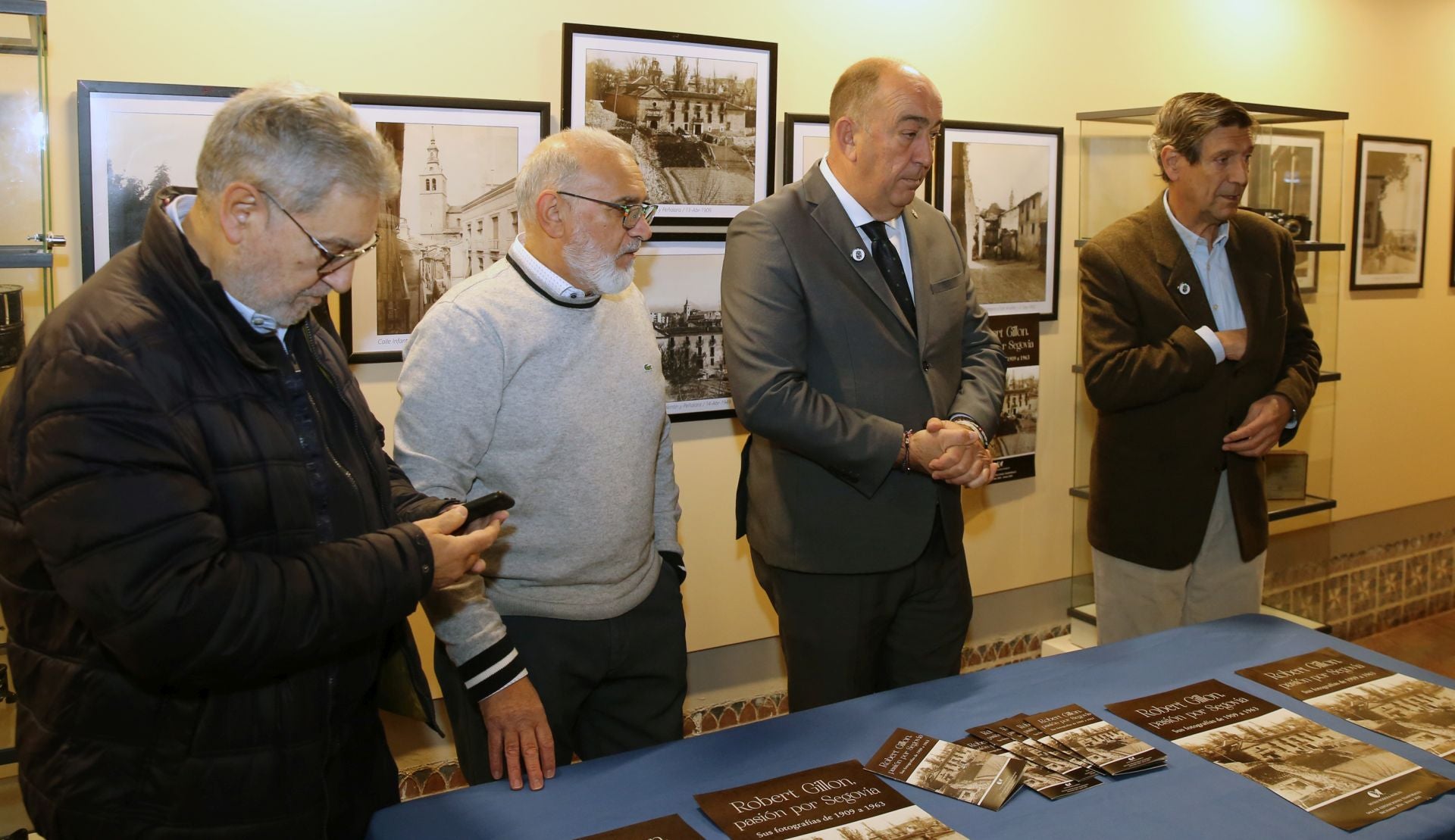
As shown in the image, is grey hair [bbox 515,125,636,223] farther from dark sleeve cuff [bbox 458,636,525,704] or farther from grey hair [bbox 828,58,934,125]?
dark sleeve cuff [bbox 458,636,525,704]

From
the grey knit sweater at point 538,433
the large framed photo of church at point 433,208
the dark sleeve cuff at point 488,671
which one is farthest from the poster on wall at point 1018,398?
the dark sleeve cuff at point 488,671

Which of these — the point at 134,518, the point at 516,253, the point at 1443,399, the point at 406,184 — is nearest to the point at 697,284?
the point at 406,184

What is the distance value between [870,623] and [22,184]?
211cm

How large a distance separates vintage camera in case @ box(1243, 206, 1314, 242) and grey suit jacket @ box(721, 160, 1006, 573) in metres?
2.14

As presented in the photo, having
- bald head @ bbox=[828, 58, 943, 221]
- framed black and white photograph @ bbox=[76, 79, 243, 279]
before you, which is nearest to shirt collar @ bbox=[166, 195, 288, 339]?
framed black and white photograph @ bbox=[76, 79, 243, 279]

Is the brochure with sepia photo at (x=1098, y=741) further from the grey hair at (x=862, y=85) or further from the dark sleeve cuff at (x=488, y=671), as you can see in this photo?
the grey hair at (x=862, y=85)

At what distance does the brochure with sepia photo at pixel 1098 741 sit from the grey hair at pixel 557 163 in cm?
134

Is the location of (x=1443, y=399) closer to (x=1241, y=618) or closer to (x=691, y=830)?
(x=1241, y=618)

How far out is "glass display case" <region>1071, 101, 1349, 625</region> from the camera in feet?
13.5

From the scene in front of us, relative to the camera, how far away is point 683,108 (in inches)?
137

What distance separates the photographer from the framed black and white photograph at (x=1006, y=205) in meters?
4.10

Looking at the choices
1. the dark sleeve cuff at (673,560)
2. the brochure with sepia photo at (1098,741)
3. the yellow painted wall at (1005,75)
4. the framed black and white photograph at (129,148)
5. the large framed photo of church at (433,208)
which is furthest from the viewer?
the large framed photo of church at (433,208)

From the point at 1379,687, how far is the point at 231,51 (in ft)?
9.74

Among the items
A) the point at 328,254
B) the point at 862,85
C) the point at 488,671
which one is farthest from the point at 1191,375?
the point at 328,254
